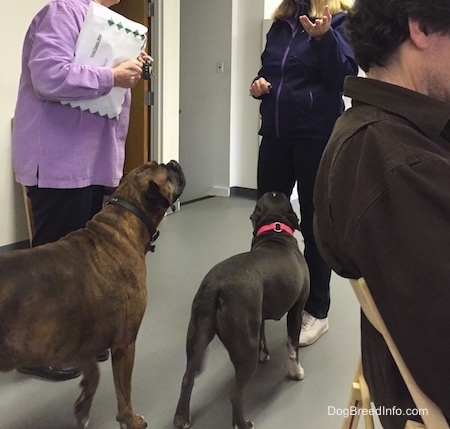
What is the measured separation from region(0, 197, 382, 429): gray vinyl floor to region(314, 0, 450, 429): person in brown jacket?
95cm

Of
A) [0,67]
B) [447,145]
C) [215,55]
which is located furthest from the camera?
[215,55]

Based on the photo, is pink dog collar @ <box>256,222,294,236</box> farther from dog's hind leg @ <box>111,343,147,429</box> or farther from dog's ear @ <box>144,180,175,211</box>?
dog's hind leg @ <box>111,343,147,429</box>

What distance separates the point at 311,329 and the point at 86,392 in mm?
1058

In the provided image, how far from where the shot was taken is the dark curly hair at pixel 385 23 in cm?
91

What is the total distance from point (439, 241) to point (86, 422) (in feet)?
4.72

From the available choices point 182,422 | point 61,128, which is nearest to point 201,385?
point 182,422

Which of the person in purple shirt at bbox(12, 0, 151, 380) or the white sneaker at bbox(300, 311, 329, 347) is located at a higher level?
the person in purple shirt at bbox(12, 0, 151, 380)

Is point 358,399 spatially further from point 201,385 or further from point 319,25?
point 319,25

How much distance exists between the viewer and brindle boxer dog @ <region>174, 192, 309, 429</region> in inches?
68.7

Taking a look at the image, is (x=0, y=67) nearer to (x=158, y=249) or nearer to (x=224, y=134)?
(x=158, y=249)

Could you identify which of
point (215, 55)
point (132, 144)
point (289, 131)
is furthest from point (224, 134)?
point (289, 131)

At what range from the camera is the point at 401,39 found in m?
0.96

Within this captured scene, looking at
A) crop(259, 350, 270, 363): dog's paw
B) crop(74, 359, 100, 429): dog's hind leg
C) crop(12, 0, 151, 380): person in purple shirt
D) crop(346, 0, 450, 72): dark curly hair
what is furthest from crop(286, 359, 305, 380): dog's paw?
crop(346, 0, 450, 72): dark curly hair

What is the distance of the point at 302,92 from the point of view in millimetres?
2164
